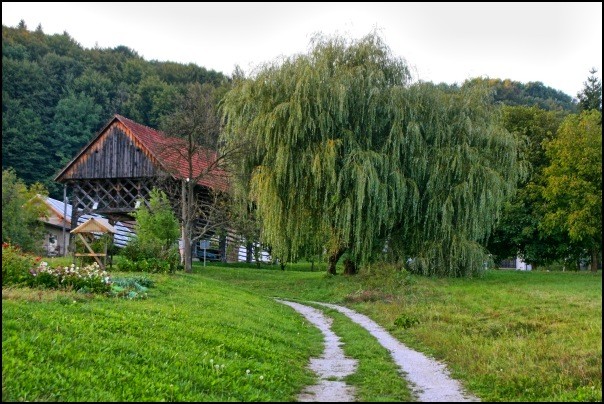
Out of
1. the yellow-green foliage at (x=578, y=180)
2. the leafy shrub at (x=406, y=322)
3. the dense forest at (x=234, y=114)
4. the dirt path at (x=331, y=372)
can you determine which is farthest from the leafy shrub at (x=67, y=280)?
the yellow-green foliage at (x=578, y=180)

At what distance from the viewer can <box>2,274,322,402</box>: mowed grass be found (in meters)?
7.08

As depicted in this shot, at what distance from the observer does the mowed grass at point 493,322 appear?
30.3 ft

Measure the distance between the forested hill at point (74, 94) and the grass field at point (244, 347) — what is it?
17.7 meters

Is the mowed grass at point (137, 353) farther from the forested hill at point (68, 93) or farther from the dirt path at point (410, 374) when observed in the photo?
the forested hill at point (68, 93)

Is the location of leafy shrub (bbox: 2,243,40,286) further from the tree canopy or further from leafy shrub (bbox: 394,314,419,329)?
the tree canopy

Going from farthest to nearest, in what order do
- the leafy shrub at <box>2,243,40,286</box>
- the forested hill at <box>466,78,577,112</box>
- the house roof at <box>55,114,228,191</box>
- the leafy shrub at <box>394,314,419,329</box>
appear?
the forested hill at <box>466,78,577,112</box>, the house roof at <box>55,114,228,191</box>, the leafy shrub at <box>394,314,419,329</box>, the leafy shrub at <box>2,243,40,286</box>

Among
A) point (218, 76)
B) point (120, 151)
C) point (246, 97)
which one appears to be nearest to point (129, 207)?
point (120, 151)

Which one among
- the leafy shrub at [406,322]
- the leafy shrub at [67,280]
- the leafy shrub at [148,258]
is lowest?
the leafy shrub at [406,322]

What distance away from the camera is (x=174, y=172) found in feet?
110

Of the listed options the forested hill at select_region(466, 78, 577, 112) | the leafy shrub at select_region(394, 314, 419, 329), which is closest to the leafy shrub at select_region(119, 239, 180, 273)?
the leafy shrub at select_region(394, 314, 419, 329)

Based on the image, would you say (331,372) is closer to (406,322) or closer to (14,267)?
(406,322)

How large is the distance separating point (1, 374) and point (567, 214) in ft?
84.4

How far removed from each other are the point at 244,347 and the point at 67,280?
5388 mm

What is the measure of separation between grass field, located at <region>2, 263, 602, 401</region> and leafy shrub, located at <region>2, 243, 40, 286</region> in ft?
4.90
